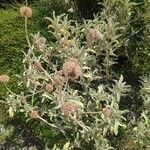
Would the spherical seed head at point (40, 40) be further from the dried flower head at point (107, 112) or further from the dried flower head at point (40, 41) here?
the dried flower head at point (107, 112)

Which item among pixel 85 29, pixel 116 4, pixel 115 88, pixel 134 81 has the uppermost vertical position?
pixel 116 4

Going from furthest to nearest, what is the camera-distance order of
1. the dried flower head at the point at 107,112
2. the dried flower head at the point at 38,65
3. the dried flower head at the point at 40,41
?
1. the dried flower head at the point at 40,41
2. the dried flower head at the point at 38,65
3. the dried flower head at the point at 107,112

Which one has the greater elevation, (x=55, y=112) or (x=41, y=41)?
(x=41, y=41)

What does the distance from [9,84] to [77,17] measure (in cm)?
104

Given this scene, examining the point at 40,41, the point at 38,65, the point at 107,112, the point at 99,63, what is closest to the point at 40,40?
the point at 40,41

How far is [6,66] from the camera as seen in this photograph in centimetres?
531

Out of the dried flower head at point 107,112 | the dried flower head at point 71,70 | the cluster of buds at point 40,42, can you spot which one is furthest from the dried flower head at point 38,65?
the dried flower head at point 71,70

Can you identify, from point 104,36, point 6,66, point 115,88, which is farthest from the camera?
point 6,66

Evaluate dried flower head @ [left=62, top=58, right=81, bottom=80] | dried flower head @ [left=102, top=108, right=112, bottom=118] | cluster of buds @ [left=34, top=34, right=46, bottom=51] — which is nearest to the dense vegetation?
cluster of buds @ [left=34, top=34, right=46, bottom=51]

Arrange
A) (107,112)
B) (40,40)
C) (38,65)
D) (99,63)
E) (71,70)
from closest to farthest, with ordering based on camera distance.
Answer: (71,70) → (107,112) → (38,65) → (40,40) → (99,63)

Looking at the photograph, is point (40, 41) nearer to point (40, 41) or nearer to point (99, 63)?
point (40, 41)

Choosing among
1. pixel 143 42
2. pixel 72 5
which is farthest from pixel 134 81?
pixel 72 5

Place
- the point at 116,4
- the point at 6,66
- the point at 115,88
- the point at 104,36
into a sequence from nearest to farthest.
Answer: the point at 115,88
the point at 104,36
the point at 116,4
the point at 6,66

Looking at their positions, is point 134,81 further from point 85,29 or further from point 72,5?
point 72,5
